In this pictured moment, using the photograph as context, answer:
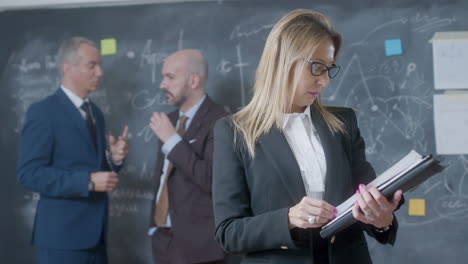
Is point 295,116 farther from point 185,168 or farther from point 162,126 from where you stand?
point 162,126

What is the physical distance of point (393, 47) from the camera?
275cm

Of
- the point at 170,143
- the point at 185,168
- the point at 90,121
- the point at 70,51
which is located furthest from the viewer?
the point at 70,51

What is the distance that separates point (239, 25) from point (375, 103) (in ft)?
2.84

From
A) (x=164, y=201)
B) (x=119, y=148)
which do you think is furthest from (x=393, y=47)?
(x=119, y=148)

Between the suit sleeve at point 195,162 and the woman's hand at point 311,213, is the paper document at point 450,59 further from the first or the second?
the woman's hand at point 311,213

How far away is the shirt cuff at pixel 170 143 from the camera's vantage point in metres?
2.71

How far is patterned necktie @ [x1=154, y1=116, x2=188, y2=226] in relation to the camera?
2811 mm

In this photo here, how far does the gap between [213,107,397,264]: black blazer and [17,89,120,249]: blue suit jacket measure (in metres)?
1.62

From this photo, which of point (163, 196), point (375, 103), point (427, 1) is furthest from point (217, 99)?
point (427, 1)

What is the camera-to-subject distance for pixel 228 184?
136 cm

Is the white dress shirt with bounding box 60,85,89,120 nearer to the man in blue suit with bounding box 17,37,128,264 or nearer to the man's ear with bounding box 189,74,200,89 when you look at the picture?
the man in blue suit with bounding box 17,37,128,264

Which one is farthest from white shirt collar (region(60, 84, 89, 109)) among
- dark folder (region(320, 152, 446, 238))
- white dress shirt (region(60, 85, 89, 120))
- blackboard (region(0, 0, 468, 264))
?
dark folder (region(320, 152, 446, 238))

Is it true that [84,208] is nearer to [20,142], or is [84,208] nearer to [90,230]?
[90,230]

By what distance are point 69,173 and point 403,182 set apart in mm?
2059
